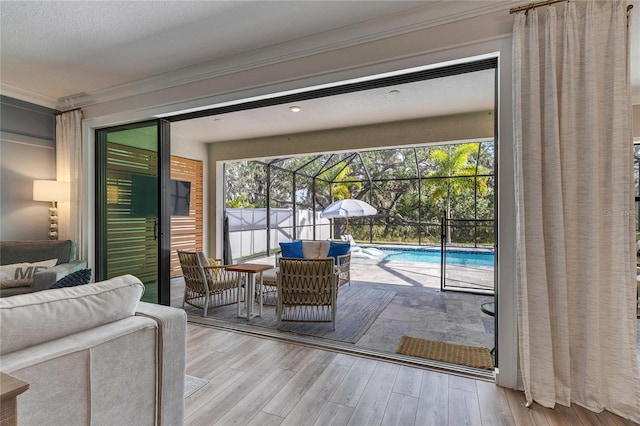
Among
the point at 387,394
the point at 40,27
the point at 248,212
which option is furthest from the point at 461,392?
the point at 248,212

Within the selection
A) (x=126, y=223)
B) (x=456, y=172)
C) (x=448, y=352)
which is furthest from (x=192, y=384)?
(x=456, y=172)

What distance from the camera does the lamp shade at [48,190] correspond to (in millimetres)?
3967

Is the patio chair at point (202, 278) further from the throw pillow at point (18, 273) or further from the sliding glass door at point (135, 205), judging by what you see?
the throw pillow at point (18, 273)

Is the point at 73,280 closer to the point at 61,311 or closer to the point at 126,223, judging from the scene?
the point at 61,311

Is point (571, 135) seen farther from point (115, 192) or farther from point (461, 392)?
point (115, 192)

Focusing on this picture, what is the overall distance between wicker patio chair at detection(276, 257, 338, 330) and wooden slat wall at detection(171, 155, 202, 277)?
3415mm

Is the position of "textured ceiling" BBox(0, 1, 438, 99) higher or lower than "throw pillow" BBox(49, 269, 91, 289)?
higher

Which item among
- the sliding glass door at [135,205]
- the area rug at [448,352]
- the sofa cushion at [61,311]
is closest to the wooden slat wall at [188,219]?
the sliding glass door at [135,205]

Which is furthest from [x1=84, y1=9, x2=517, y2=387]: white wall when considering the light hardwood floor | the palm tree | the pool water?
the palm tree

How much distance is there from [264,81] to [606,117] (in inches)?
103

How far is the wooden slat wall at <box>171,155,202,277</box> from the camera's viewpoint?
19.6 ft

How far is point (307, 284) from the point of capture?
3.39 metres

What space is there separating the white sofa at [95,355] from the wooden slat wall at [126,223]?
2.60 metres

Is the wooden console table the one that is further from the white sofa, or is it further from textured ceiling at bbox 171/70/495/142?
textured ceiling at bbox 171/70/495/142
